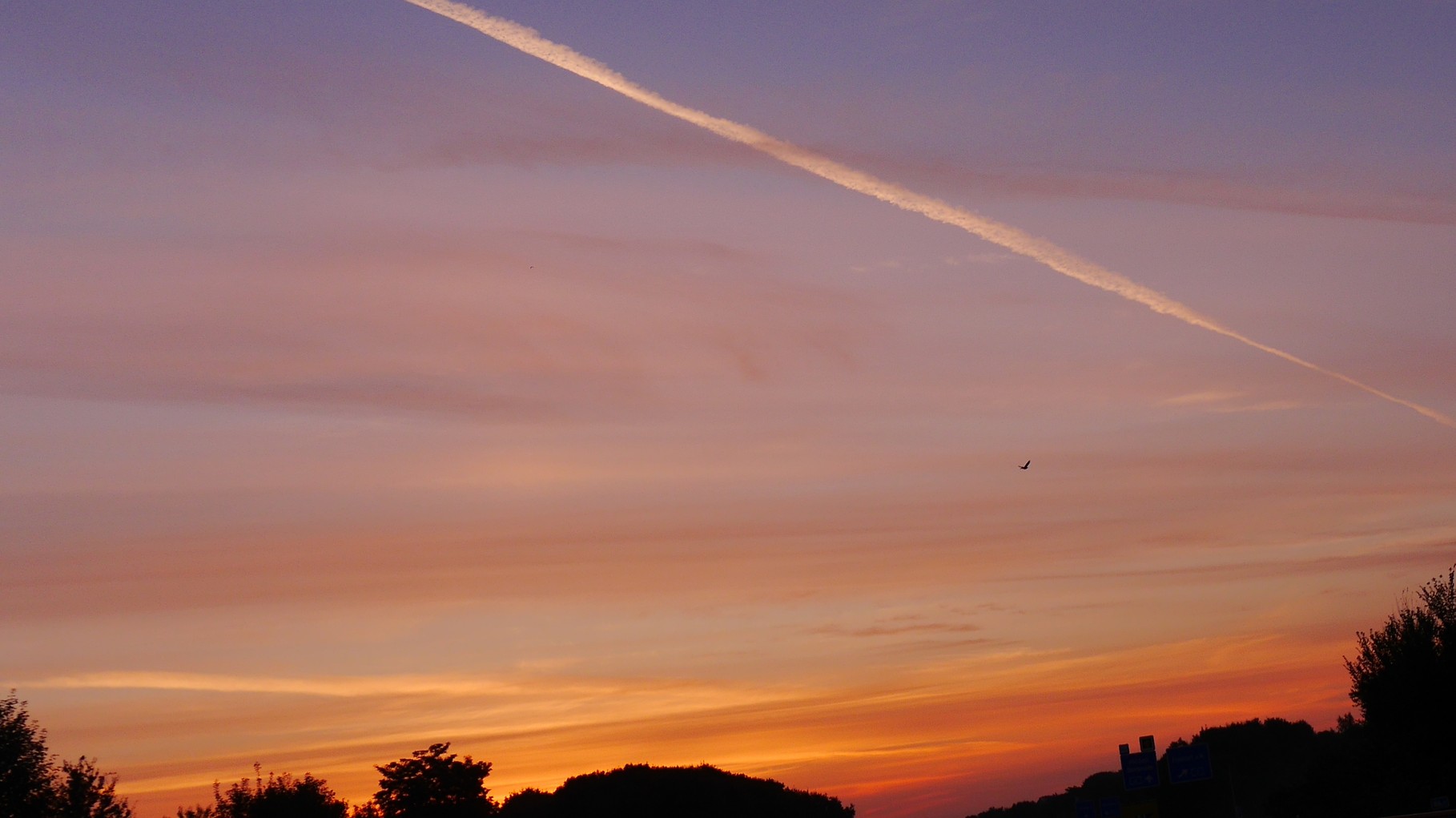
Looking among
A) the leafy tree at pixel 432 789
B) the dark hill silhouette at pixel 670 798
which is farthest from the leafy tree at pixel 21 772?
the dark hill silhouette at pixel 670 798

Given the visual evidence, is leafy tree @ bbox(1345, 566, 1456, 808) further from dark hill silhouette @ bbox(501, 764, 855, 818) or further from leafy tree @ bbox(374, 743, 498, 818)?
dark hill silhouette @ bbox(501, 764, 855, 818)

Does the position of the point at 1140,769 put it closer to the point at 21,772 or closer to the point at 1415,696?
the point at 1415,696

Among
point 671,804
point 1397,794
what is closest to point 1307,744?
point 671,804

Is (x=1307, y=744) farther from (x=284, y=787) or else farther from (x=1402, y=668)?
(x=284, y=787)

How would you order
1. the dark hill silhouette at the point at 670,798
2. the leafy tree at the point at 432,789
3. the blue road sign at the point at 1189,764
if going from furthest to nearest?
the dark hill silhouette at the point at 670,798 → the leafy tree at the point at 432,789 → the blue road sign at the point at 1189,764

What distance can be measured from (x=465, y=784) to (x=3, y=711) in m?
45.4

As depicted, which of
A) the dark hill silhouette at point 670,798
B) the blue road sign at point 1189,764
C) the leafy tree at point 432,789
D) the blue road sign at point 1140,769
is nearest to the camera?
the blue road sign at point 1189,764

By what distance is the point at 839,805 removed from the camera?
170375 mm

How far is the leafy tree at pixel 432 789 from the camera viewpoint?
100188 mm

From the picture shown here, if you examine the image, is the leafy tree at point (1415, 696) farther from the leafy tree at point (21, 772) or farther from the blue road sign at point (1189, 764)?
the leafy tree at point (21, 772)

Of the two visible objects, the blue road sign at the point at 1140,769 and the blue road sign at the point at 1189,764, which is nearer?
the blue road sign at the point at 1189,764

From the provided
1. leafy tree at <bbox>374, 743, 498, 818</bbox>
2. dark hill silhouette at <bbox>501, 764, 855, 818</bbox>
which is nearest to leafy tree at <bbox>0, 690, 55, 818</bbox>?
leafy tree at <bbox>374, 743, 498, 818</bbox>

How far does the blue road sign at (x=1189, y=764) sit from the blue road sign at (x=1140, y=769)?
3959 millimetres

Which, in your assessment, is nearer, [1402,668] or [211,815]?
[1402,668]
